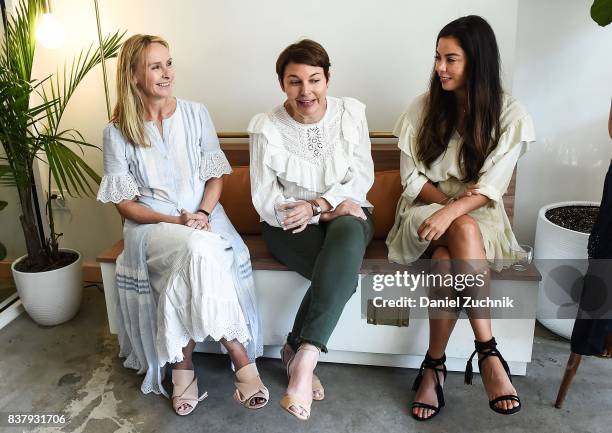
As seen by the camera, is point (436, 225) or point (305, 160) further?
point (305, 160)

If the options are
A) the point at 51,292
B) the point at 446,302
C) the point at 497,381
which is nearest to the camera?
the point at 497,381

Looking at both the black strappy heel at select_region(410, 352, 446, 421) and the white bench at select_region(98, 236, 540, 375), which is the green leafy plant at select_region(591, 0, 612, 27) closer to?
the white bench at select_region(98, 236, 540, 375)

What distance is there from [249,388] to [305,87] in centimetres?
106

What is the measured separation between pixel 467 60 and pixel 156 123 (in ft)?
3.81

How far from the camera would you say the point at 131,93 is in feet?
6.54

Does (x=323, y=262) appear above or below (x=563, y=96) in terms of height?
below

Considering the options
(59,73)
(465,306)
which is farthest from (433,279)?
(59,73)

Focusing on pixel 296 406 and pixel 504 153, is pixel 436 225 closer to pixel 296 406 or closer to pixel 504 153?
pixel 504 153

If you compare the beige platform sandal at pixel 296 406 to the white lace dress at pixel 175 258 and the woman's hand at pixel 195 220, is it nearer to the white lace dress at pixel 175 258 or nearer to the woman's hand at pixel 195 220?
the white lace dress at pixel 175 258

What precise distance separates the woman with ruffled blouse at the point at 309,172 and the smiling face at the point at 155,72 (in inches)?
14.2

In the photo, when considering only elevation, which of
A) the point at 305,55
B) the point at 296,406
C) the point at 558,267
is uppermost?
the point at 305,55

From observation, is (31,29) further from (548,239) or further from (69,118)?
(548,239)

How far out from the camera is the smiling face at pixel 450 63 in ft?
6.32

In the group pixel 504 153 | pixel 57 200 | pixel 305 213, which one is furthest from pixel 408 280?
pixel 57 200
